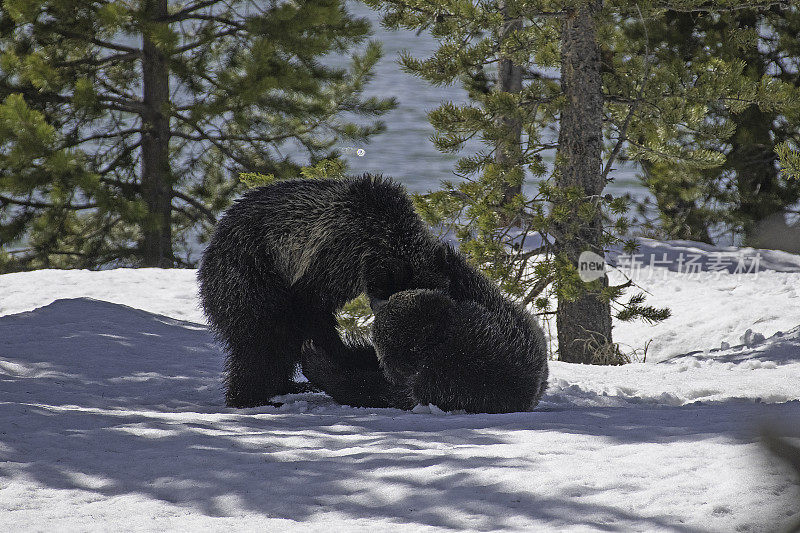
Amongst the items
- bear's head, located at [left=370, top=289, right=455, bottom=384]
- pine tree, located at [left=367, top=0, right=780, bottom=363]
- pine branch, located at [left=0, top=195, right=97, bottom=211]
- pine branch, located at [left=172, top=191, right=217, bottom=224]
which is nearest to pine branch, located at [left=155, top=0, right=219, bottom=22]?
pine branch, located at [left=172, top=191, right=217, bottom=224]

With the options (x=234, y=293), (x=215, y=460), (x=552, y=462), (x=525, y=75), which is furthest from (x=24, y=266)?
(x=552, y=462)

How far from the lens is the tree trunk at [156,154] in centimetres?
1175

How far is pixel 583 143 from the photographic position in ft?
22.0

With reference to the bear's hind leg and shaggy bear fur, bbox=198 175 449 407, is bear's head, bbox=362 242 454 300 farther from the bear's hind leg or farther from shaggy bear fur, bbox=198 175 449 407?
the bear's hind leg

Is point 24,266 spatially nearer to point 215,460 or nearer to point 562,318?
point 562,318

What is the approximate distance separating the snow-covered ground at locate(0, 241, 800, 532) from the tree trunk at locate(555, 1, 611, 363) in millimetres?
1496

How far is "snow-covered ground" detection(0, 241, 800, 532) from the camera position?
2.28 meters

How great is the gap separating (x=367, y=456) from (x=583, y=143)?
4536mm

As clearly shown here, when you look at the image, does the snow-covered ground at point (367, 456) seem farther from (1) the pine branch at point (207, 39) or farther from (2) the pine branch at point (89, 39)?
(2) the pine branch at point (89, 39)

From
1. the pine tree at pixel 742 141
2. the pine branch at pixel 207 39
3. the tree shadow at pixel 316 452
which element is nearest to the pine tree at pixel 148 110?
the pine branch at pixel 207 39

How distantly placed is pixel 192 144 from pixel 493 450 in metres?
11.1

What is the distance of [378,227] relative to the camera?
13.3ft

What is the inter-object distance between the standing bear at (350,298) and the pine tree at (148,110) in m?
7.12

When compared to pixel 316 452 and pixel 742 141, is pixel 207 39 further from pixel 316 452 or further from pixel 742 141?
pixel 316 452
